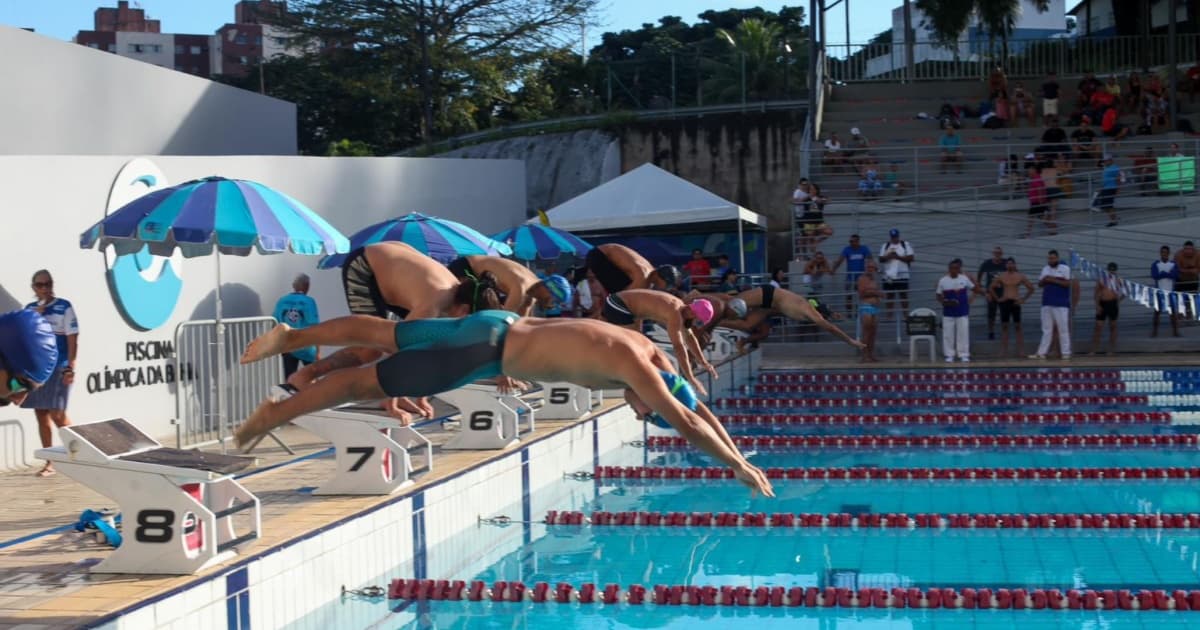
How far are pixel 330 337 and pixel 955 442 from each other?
283 inches

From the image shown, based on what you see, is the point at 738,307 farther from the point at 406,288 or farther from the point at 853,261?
the point at 853,261

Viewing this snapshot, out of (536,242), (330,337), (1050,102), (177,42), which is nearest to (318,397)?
(330,337)

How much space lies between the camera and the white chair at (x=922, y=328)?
56.3 feet

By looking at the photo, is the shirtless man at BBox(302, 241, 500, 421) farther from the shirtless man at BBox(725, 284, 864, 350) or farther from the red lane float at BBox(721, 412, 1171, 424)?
the shirtless man at BBox(725, 284, 864, 350)

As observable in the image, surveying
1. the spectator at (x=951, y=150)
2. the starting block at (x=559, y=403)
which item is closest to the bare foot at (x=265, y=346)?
the starting block at (x=559, y=403)

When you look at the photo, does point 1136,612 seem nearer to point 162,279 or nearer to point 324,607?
point 324,607

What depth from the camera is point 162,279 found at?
33.7 feet

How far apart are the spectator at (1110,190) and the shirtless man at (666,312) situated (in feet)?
36.9

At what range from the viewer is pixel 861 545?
7379 mm

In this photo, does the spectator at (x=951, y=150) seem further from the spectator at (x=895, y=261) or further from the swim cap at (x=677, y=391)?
the swim cap at (x=677, y=391)

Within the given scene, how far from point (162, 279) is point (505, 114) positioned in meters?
21.2

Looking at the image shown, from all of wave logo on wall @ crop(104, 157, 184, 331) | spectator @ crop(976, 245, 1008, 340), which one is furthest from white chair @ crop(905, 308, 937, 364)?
wave logo on wall @ crop(104, 157, 184, 331)

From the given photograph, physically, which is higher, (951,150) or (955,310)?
(951,150)

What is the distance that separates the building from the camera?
197 feet
